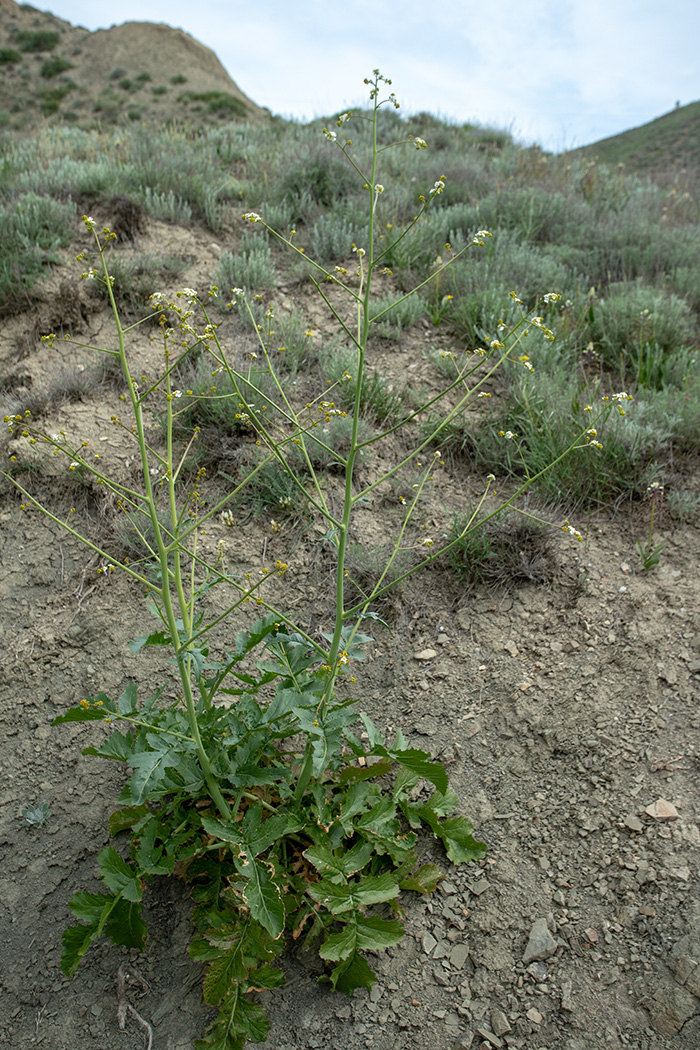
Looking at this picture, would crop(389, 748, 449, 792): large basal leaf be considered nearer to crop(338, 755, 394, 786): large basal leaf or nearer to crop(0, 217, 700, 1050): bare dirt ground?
crop(338, 755, 394, 786): large basal leaf

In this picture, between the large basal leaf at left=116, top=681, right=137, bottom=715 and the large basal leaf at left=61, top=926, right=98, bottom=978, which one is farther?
the large basal leaf at left=116, top=681, right=137, bottom=715

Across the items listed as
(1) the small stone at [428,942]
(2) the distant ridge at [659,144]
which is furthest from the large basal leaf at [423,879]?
(2) the distant ridge at [659,144]

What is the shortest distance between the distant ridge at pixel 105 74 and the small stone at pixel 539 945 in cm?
2682

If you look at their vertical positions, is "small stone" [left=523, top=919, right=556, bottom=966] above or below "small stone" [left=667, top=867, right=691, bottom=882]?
below

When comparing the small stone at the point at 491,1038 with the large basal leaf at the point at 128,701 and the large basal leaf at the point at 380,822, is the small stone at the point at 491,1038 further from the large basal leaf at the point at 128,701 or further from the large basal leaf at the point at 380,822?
the large basal leaf at the point at 128,701

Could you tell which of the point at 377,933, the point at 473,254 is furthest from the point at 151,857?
the point at 473,254

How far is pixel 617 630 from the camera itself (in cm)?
316

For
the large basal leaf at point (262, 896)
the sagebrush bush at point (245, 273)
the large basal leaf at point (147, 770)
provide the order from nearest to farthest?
the large basal leaf at point (147, 770) → the large basal leaf at point (262, 896) → the sagebrush bush at point (245, 273)

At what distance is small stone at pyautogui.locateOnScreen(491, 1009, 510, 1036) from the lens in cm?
213

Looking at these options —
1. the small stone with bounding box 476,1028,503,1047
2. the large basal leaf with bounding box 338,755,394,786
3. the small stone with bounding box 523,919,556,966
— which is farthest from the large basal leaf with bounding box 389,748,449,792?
the small stone with bounding box 476,1028,503,1047

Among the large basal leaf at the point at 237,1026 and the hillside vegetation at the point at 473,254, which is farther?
the hillside vegetation at the point at 473,254

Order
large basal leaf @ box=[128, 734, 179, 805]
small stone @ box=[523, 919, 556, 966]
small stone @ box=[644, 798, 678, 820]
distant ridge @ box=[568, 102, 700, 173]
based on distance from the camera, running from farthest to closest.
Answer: distant ridge @ box=[568, 102, 700, 173] < small stone @ box=[644, 798, 678, 820] < small stone @ box=[523, 919, 556, 966] < large basal leaf @ box=[128, 734, 179, 805]

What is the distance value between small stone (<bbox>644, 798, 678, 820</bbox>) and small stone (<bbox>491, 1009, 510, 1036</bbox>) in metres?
0.90

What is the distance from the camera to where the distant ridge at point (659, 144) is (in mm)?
18344
